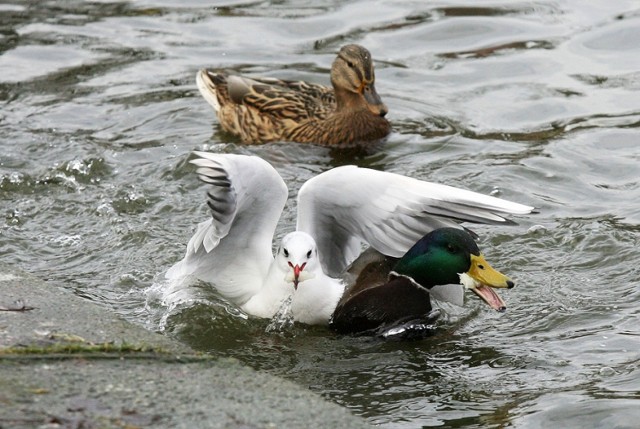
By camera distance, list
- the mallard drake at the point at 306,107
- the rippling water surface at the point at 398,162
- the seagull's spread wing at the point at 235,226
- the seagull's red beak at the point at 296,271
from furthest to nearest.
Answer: the mallard drake at the point at 306,107
the seagull's red beak at the point at 296,271
the seagull's spread wing at the point at 235,226
the rippling water surface at the point at 398,162

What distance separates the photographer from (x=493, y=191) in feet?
29.4

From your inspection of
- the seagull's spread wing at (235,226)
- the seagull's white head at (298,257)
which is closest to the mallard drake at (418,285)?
the seagull's white head at (298,257)

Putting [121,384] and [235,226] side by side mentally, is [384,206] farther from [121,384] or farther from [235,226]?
[121,384]

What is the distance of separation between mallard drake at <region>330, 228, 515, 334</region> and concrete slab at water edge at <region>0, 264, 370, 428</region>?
185 centimetres

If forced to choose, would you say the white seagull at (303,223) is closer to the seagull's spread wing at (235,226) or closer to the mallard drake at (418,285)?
the seagull's spread wing at (235,226)

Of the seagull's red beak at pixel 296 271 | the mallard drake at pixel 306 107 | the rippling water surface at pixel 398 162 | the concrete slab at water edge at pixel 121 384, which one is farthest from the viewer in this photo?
the mallard drake at pixel 306 107

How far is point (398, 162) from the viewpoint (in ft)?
32.1

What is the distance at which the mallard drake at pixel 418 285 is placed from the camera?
271 inches

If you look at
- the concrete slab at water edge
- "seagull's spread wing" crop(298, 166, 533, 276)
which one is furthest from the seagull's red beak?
the concrete slab at water edge

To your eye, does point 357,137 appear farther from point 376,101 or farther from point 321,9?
point 321,9

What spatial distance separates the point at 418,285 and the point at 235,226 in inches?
45.7

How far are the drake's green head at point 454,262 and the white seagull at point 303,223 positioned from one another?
135 millimetres

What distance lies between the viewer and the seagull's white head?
685 cm

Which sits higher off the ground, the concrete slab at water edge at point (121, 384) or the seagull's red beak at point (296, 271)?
the concrete slab at water edge at point (121, 384)
